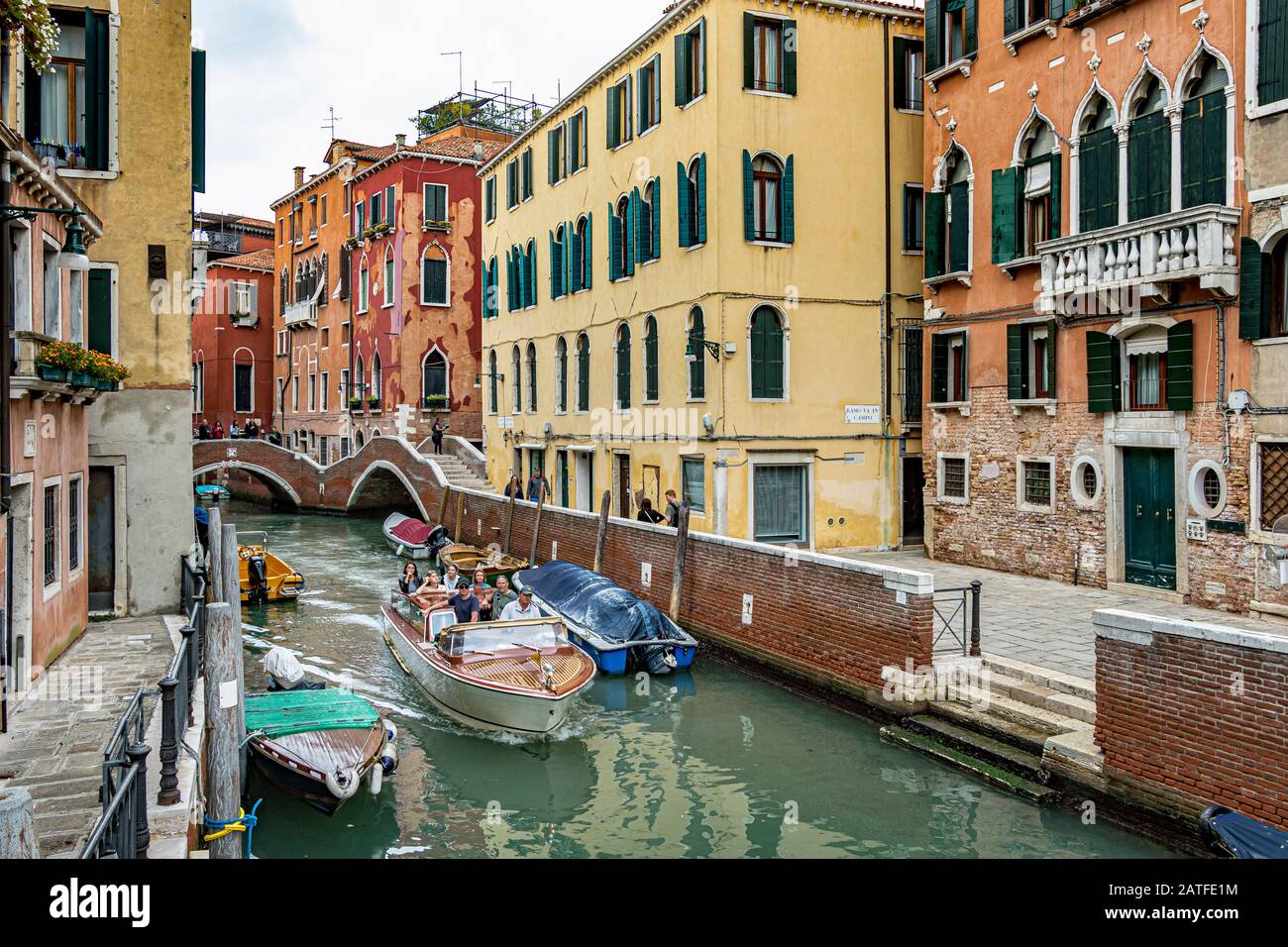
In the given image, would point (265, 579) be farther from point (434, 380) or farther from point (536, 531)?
point (434, 380)

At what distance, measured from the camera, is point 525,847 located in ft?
24.8

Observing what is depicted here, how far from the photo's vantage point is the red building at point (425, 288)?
30578 mm

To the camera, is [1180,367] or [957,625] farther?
[1180,367]

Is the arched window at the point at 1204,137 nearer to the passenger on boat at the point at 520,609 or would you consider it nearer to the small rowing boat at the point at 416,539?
the passenger on boat at the point at 520,609

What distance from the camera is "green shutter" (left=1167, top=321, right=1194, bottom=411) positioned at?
11.2 m

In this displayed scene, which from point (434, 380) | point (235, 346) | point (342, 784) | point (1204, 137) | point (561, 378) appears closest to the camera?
point (342, 784)

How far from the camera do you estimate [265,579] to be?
675 inches

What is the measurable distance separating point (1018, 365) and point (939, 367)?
6.36 ft

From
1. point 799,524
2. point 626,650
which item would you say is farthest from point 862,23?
point 626,650

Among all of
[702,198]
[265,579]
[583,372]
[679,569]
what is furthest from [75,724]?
[583,372]

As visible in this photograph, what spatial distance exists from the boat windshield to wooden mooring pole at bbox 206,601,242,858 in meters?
4.00

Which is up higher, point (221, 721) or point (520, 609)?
point (221, 721)

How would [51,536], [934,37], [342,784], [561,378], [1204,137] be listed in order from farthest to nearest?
[561,378]
[934,37]
[1204,137]
[51,536]
[342,784]

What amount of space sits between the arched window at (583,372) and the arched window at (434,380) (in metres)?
10.1
